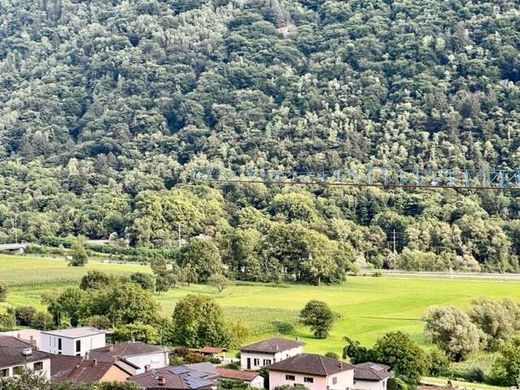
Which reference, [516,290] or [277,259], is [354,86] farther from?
[516,290]

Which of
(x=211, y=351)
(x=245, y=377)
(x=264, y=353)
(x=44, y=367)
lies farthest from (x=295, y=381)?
(x=44, y=367)

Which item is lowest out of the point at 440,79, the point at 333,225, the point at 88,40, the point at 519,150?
the point at 333,225

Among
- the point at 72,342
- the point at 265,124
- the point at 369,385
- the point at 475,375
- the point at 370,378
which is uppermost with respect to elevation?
the point at 265,124

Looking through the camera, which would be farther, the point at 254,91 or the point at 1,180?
the point at 254,91

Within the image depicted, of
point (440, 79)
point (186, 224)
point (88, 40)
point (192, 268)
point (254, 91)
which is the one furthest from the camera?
point (88, 40)

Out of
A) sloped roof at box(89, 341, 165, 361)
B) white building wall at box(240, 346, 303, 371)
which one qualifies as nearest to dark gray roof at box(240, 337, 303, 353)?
white building wall at box(240, 346, 303, 371)

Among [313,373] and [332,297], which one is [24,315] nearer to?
[332,297]

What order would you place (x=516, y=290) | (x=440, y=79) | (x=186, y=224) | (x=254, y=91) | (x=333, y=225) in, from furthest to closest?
(x=254, y=91) → (x=440, y=79) → (x=186, y=224) → (x=333, y=225) → (x=516, y=290)

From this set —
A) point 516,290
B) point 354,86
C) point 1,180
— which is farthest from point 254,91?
point 516,290
